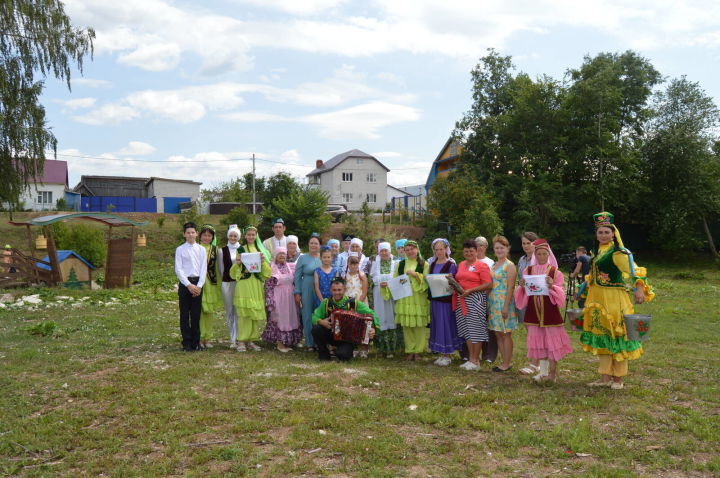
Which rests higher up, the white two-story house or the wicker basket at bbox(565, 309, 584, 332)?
the white two-story house

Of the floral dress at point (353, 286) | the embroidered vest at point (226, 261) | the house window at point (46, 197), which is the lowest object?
the floral dress at point (353, 286)

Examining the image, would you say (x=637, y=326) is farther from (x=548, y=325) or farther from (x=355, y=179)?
(x=355, y=179)

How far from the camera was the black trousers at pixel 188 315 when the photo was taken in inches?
340

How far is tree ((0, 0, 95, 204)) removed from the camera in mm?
17828

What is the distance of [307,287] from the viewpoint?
8.80 meters

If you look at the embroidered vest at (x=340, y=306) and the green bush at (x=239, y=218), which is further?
the green bush at (x=239, y=218)

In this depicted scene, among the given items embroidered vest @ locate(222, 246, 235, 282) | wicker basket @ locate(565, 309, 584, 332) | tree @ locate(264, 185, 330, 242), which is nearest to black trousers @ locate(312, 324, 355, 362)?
embroidered vest @ locate(222, 246, 235, 282)

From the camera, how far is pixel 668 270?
31.0 meters

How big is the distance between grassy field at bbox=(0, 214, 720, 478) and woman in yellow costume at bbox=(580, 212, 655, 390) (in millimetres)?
382

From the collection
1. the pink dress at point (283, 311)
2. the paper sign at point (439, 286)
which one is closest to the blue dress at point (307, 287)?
the pink dress at point (283, 311)

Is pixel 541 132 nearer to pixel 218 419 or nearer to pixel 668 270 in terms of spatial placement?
pixel 668 270

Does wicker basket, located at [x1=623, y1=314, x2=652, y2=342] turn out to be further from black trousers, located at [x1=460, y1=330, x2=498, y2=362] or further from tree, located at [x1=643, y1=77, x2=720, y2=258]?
tree, located at [x1=643, y1=77, x2=720, y2=258]

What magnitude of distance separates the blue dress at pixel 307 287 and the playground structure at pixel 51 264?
1095cm

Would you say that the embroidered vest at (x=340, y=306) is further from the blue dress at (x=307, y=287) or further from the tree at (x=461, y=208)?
the tree at (x=461, y=208)
